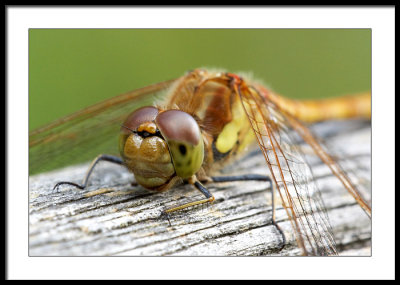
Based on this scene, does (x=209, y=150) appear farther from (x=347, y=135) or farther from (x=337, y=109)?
(x=337, y=109)

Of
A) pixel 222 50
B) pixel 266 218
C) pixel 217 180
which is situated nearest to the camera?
pixel 266 218

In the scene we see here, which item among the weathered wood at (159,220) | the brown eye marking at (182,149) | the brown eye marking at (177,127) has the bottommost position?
the weathered wood at (159,220)

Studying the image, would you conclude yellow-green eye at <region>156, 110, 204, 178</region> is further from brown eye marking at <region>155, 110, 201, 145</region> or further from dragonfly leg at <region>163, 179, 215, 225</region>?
dragonfly leg at <region>163, 179, 215, 225</region>

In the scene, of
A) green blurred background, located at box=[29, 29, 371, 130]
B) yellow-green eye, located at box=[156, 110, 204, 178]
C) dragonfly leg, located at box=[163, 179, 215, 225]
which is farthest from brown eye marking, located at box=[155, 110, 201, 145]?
green blurred background, located at box=[29, 29, 371, 130]

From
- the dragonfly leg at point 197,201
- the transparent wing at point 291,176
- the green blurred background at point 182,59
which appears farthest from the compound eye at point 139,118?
the green blurred background at point 182,59

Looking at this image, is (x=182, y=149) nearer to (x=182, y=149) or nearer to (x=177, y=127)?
(x=182, y=149)

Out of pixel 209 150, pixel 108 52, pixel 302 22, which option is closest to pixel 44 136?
pixel 209 150

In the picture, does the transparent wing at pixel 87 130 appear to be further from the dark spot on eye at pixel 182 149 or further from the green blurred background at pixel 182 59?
the green blurred background at pixel 182 59
